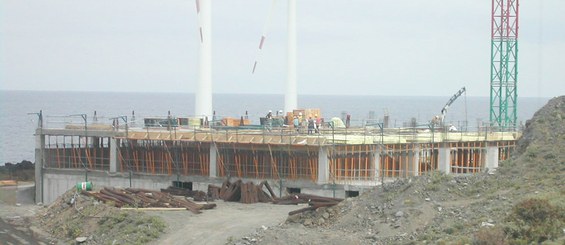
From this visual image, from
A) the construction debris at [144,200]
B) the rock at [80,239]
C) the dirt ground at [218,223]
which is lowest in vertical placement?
the rock at [80,239]

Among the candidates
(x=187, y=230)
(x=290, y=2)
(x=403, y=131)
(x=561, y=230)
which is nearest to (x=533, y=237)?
(x=561, y=230)

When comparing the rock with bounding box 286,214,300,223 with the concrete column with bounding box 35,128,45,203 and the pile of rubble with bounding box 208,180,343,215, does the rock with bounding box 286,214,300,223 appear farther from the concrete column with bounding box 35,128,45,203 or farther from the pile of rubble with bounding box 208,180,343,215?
the concrete column with bounding box 35,128,45,203

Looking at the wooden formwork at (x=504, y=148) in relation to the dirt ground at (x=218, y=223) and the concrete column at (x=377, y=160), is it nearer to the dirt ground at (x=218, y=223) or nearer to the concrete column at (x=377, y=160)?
the concrete column at (x=377, y=160)

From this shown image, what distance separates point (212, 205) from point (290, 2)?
33.0m

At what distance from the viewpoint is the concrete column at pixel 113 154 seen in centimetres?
6643

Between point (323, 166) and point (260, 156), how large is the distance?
194 inches

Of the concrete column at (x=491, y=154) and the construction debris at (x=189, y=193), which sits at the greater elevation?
the concrete column at (x=491, y=154)

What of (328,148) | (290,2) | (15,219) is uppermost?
(290,2)

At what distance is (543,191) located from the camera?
38656mm

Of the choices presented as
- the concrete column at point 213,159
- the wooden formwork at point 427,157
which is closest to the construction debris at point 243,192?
the concrete column at point 213,159

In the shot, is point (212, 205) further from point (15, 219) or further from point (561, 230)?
point (561, 230)

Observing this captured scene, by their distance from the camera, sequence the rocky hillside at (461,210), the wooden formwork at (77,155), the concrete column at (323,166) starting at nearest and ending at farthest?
the rocky hillside at (461,210)
the concrete column at (323,166)
the wooden formwork at (77,155)

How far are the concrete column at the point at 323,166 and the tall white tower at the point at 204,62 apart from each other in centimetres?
2078

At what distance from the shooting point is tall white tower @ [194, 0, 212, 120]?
246 ft
